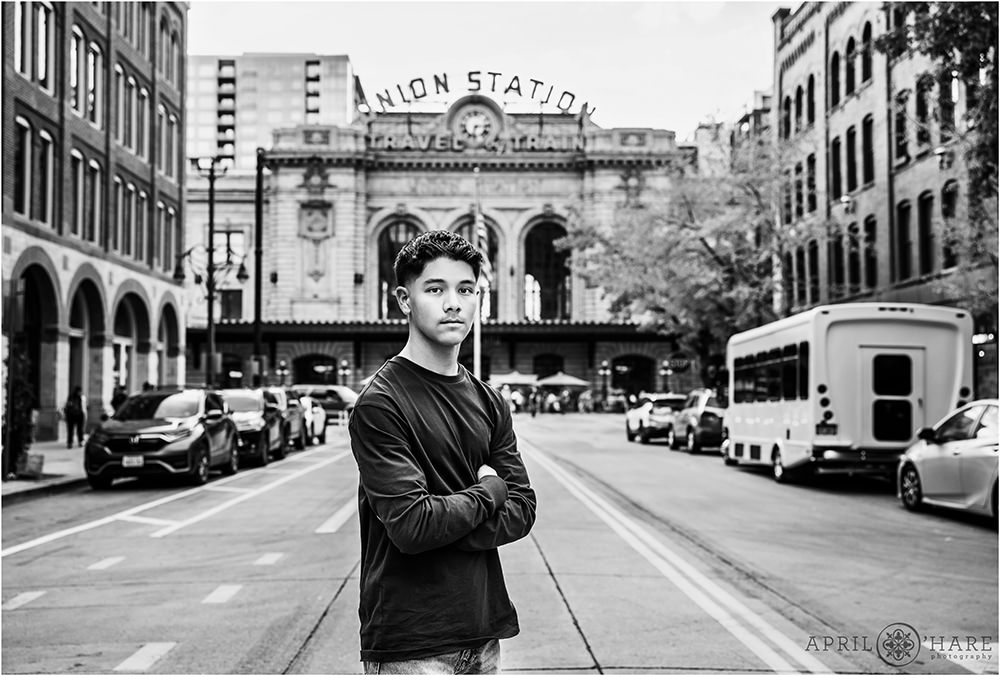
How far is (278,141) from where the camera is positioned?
85.3 m

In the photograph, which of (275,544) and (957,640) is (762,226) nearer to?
(275,544)

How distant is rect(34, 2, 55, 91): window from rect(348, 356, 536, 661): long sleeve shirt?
3207cm

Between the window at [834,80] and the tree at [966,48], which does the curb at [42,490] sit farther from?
the window at [834,80]

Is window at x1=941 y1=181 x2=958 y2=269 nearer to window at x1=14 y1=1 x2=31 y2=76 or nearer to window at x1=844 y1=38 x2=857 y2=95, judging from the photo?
window at x1=844 y1=38 x2=857 y2=95

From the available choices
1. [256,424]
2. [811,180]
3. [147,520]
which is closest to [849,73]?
[811,180]

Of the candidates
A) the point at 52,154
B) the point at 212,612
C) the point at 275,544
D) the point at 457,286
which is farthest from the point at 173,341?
the point at 457,286

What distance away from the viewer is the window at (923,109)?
660 inches

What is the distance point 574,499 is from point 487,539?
14473 mm

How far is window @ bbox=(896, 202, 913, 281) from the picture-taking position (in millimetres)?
38481

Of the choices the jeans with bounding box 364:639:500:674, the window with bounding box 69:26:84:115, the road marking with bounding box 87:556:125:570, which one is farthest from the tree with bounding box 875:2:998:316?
the window with bounding box 69:26:84:115

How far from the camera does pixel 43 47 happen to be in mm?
33156

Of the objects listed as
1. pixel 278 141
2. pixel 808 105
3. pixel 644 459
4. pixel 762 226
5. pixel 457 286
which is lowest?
pixel 644 459

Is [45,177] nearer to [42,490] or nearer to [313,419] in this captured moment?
[313,419]

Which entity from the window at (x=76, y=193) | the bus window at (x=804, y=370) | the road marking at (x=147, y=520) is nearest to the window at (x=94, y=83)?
the window at (x=76, y=193)
